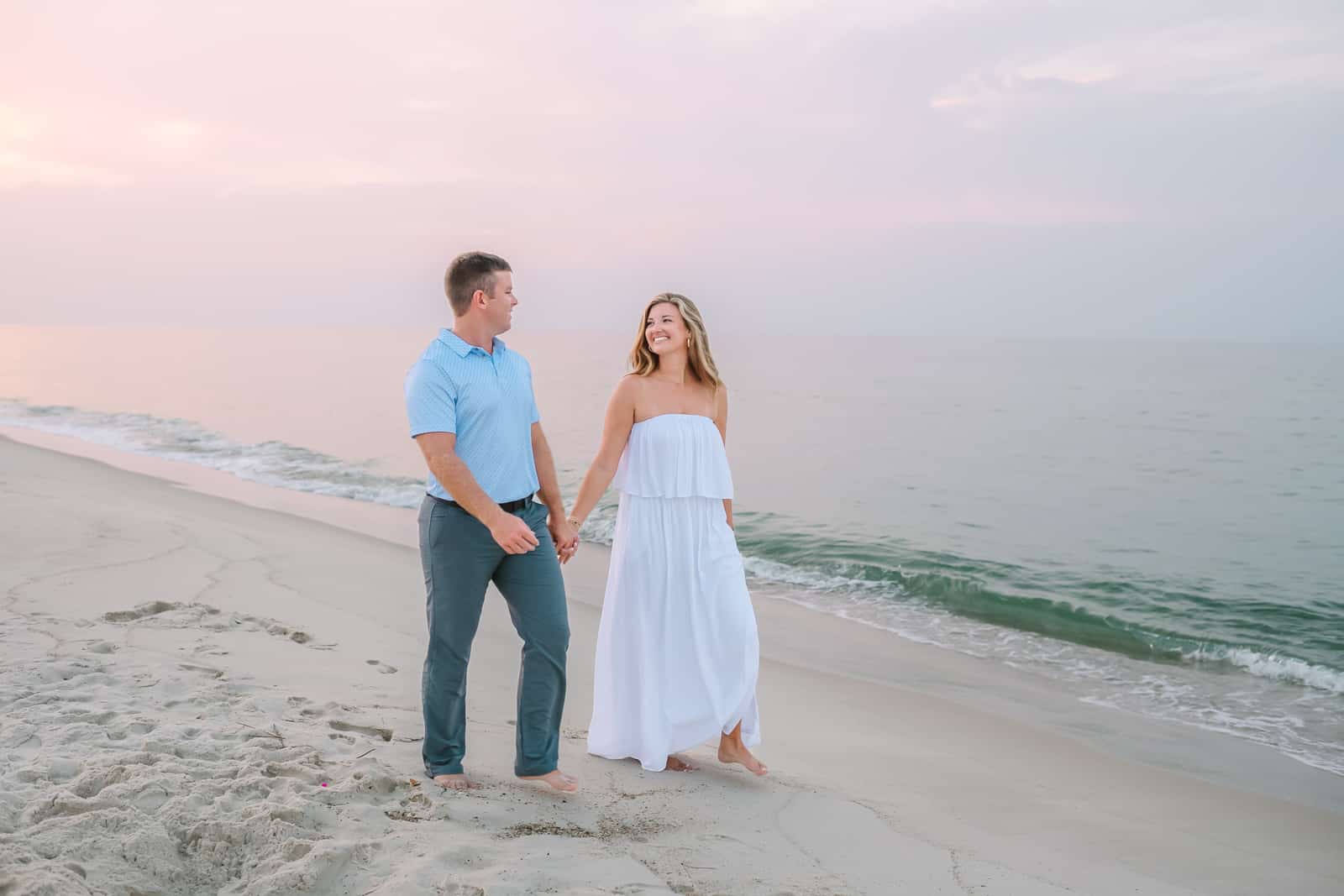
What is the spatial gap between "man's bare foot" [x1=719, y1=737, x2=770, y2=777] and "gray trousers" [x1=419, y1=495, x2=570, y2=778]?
0.82 m

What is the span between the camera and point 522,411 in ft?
12.1

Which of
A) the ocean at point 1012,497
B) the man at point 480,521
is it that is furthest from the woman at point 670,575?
the ocean at point 1012,497

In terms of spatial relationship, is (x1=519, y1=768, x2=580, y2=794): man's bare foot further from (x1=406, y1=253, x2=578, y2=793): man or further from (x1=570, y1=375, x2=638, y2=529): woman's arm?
(x1=570, y1=375, x2=638, y2=529): woman's arm

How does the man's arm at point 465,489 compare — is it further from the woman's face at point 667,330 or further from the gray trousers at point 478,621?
the woman's face at point 667,330

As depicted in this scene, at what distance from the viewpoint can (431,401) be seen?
346 cm

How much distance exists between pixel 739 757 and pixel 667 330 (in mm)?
1886

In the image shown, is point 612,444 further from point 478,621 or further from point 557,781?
point 557,781

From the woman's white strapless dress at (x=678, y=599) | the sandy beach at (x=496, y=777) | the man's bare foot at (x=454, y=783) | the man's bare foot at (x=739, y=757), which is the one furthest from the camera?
the man's bare foot at (x=739, y=757)

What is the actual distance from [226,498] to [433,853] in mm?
11231

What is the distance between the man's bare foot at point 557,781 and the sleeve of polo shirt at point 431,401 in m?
1.41

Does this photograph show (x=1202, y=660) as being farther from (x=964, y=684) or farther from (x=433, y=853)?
(x=433, y=853)

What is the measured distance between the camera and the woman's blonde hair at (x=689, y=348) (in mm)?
4211

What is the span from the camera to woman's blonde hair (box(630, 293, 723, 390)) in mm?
4211

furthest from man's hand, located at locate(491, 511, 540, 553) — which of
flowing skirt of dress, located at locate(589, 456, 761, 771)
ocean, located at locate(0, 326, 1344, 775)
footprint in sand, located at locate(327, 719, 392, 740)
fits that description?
ocean, located at locate(0, 326, 1344, 775)
